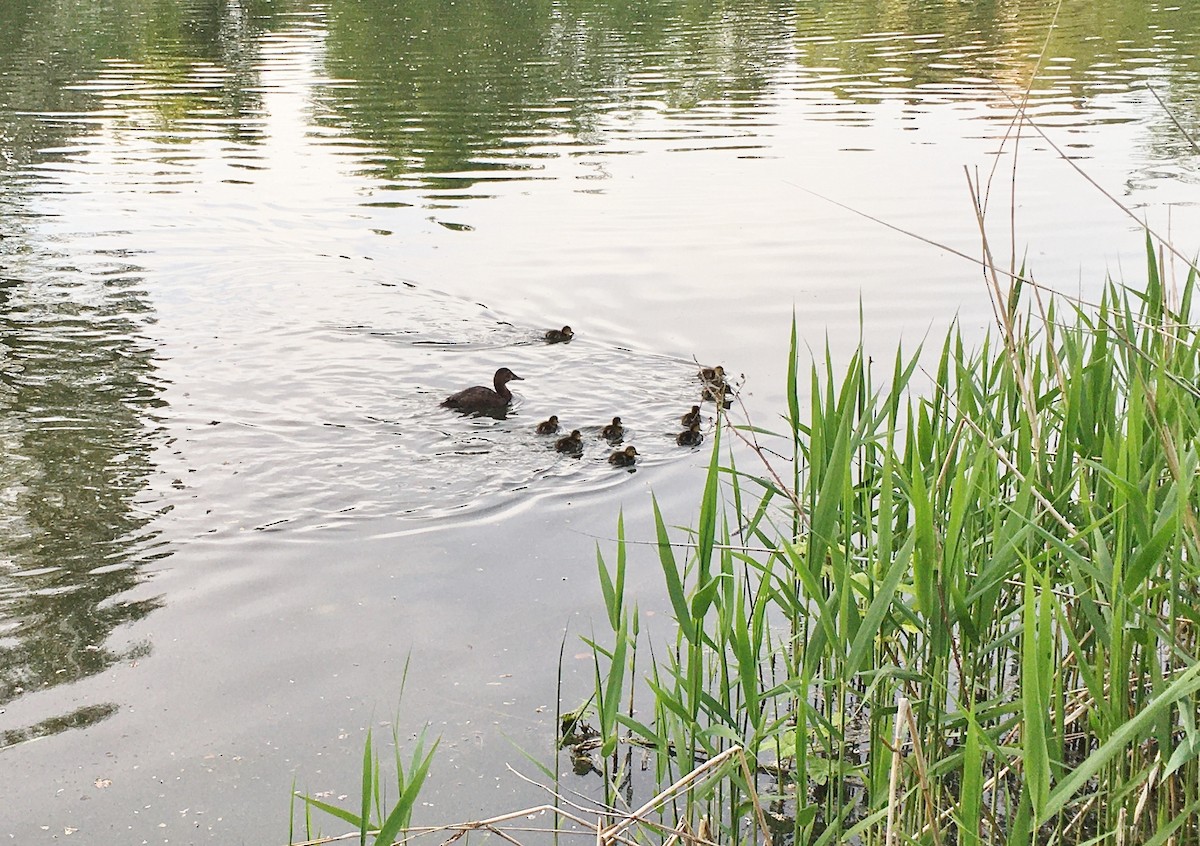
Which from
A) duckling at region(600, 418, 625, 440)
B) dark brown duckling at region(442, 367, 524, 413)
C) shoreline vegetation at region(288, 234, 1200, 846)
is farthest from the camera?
dark brown duckling at region(442, 367, 524, 413)

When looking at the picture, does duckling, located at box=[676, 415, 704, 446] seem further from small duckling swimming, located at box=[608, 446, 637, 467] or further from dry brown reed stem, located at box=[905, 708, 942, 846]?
dry brown reed stem, located at box=[905, 708, 942, 846]

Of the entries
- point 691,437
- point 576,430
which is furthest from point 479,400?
point 691,437

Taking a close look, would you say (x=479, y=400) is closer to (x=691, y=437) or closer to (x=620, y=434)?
(x=620, y=434)

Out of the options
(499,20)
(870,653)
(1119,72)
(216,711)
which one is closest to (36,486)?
(216,711)

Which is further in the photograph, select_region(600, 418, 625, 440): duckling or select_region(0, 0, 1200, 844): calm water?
select_region(600, 418, 625, 440): duckling

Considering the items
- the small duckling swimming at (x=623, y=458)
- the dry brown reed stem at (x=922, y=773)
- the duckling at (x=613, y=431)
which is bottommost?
the small duckling swimming at (x=623, y=458)

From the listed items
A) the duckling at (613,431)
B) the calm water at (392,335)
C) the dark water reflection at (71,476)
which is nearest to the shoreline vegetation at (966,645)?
the calm water at (392,335)

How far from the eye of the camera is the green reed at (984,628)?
9.73ft

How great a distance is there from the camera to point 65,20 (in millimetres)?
32781

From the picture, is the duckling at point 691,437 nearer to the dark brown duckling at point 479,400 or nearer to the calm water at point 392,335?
the calm water at point 392,335

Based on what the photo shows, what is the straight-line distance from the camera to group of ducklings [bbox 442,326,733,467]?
757 centimetres

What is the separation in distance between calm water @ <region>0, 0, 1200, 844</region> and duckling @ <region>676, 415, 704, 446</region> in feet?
0.42

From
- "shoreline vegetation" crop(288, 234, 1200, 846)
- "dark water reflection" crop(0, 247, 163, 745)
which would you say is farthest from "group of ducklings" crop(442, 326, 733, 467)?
"shoreline vegetation" crop(288, 234, 1200, 846)

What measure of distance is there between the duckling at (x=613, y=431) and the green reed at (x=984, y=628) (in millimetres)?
3258
